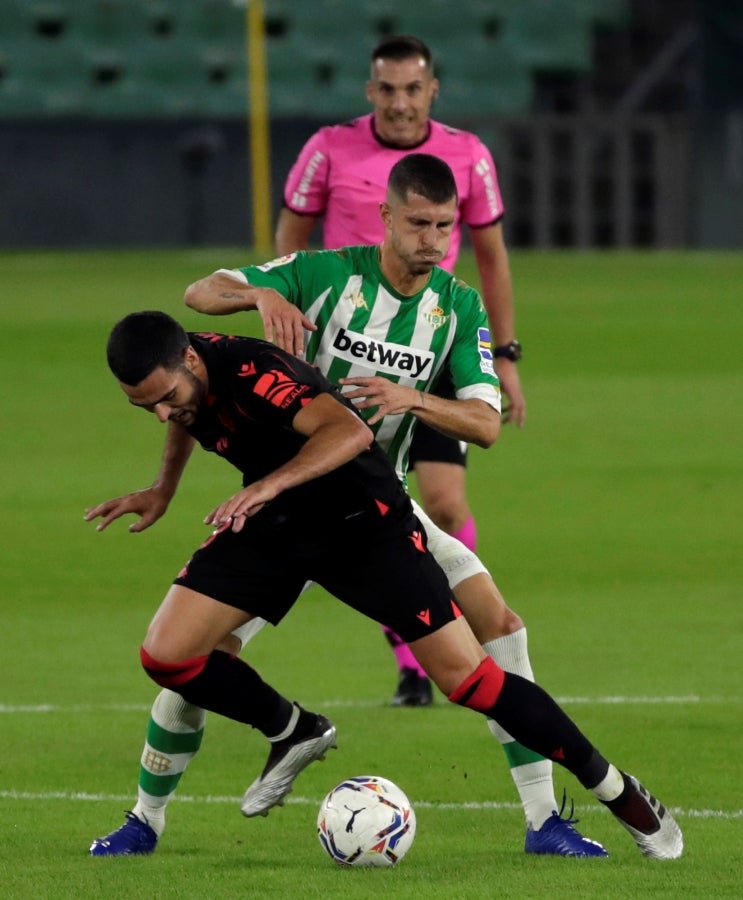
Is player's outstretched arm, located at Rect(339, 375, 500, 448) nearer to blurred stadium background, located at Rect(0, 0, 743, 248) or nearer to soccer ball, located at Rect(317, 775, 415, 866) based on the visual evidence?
soccer ball, located at Rect(317, 775, 415, 866)

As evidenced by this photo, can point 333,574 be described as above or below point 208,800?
above

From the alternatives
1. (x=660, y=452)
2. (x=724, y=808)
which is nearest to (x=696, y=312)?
(x=660, y=452)

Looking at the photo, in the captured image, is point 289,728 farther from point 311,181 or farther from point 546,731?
point 311,181

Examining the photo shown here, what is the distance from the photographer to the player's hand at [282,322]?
18.0 feet

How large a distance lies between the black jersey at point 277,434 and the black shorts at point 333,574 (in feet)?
0.17

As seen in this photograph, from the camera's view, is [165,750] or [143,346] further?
[165,750]

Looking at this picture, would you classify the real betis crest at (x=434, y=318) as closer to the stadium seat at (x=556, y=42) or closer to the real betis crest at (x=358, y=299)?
the real betis crest at (x=358, y=299)

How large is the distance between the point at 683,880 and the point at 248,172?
33438 millimetres

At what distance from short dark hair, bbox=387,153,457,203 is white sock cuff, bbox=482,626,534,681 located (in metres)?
1.28

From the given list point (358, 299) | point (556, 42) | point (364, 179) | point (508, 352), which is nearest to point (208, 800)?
point (358, 299)

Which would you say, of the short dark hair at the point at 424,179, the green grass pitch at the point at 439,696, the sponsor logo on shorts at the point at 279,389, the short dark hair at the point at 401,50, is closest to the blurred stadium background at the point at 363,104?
the green grass pitch at the point at 439,696

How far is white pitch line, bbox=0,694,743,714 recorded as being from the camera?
7.60 meters

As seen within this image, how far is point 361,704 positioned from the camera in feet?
25.2

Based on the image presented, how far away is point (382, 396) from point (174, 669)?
36.1 inches
